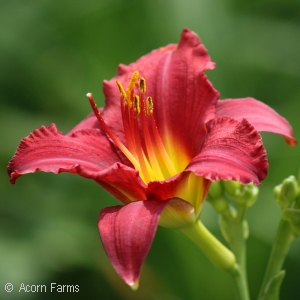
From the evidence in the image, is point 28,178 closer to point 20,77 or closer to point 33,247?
point 33,247

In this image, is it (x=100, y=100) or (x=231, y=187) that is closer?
(x=231, y=187)

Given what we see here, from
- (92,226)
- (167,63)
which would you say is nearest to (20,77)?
(92,226)

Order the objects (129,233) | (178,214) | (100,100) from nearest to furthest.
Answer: (129,233), (178,214), (100,100)

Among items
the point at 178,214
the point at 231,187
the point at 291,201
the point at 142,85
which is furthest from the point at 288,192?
the point at 142,85

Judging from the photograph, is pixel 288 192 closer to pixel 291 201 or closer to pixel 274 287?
pixel 291 201

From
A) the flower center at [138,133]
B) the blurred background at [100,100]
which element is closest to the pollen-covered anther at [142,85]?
the flower center at [138,133]

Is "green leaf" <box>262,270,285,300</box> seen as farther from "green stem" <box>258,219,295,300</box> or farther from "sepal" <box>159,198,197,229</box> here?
"sepal" <box>159,198,197,229</box>
